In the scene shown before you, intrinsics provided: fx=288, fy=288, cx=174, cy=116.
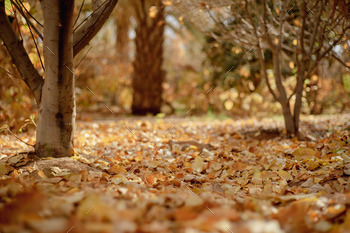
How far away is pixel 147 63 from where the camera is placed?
597cm

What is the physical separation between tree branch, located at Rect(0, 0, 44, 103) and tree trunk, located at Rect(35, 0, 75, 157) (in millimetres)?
115

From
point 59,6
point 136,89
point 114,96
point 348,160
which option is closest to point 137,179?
point 59,6

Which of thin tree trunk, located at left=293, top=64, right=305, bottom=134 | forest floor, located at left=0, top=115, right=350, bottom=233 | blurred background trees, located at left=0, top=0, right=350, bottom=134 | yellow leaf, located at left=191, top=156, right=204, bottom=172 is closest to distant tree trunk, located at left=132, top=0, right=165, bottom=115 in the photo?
blurred background trees, located at left=0, top=0, right=350, bottom=134

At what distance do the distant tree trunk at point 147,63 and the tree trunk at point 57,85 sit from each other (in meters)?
3.82

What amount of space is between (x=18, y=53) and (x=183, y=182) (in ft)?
4.90

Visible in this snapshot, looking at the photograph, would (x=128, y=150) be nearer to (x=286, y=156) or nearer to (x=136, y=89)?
(x=286, y=156)

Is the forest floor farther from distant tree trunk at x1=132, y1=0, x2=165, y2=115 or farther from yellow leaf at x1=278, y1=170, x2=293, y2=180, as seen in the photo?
distant tree trunk at x1=132, y1=0, x2=165, y2=115

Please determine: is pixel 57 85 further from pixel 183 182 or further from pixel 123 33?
pixel 123 33

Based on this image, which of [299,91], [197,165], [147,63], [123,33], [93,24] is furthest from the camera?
[123,33]

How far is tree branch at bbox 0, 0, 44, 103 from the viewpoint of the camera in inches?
79.5

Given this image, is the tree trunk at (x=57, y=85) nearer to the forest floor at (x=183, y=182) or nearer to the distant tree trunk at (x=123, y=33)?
the forest floor at (x=183, y=182)

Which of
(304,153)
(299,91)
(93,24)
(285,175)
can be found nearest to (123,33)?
(299,91)

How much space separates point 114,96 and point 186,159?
557cm

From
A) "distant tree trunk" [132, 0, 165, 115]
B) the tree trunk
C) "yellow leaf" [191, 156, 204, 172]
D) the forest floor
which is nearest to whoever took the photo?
the forest floor
